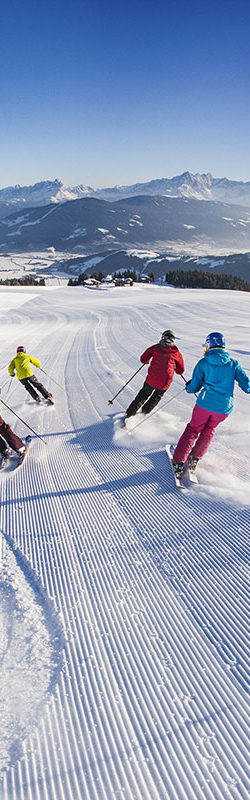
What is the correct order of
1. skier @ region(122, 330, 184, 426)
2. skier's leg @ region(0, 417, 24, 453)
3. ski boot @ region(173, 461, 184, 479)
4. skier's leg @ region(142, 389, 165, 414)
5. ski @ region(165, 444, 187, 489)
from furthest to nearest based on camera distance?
skier's leg @ region(142, 389, 165, 414)
skier @ region(122, 330, 184, 426)
skier's leg @ region(0, 417, 24, 453)
ski boot @ region(173, 461, 184, 479)
ski @ region(165, 444, 187, 489)

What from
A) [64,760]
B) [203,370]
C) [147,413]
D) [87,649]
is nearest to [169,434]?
[147,413]

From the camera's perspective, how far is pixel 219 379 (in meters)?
3.56

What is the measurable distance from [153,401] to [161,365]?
1.95 feet

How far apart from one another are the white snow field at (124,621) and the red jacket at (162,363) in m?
0.68

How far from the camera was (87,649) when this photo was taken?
2051mm

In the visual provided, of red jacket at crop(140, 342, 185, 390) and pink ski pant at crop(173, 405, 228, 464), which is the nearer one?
pink ski pant at crop(173, 405, 228, 464)

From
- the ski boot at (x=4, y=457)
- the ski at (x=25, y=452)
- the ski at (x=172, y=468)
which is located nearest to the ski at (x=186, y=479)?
the ski at (x=172, y=468)

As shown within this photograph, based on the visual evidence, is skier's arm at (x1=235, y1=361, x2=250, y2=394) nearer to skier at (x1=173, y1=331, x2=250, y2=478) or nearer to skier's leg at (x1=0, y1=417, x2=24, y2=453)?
skier at (x1=173, y1=331, x2=250, y2=478)

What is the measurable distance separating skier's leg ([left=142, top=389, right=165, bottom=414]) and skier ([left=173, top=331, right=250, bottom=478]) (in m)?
1.20

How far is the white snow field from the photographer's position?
61.3 inches

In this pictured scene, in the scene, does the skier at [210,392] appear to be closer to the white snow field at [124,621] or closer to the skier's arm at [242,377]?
the skier's arm at [242,377]

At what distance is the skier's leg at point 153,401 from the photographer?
5.10 metres

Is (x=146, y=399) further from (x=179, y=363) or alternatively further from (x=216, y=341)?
(x=216, y=341)

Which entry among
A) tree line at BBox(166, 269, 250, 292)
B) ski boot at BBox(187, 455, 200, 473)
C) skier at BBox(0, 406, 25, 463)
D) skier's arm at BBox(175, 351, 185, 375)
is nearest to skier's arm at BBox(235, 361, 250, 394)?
ski boot at BBox(187, 455, 200, 473)
